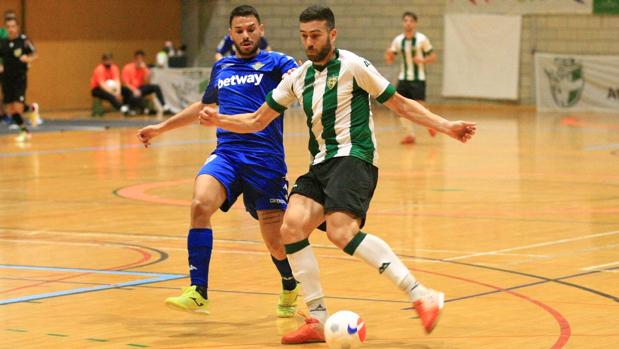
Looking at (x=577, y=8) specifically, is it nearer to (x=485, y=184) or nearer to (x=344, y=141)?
(x=485, y=184)

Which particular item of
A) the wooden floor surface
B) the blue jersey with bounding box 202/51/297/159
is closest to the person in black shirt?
the wooden floor surface

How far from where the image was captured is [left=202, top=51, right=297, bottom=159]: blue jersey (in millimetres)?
8375

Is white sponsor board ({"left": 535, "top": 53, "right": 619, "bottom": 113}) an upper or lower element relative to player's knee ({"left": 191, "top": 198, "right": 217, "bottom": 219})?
lower

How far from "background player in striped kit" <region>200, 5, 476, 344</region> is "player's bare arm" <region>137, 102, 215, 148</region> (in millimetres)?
955

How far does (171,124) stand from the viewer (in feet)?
27.9

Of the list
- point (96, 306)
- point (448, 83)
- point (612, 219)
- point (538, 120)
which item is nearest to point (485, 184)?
point (612, 219)

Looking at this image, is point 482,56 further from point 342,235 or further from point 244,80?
point 342,235

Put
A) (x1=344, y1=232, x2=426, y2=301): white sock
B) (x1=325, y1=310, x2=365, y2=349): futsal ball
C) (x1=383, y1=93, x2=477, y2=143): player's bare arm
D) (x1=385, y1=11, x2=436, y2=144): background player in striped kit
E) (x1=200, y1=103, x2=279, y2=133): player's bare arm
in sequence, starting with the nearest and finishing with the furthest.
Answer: (x1=325, y1=310, x2=365, y2=349): futsal ball, (x1=344, y1=232, x2=426, y2=301): white sock, (x1=383, y1=93, x2=477, y2=143): player's bare arm, (x1=200, y1=103, x2=279, y2=133): player's bare arm, (x1=385, y1=11, x2=436, y2=144): background player in striped kit

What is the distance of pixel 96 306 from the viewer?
8.34 m

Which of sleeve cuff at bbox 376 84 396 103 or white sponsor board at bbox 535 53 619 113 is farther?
white sponsor board at bbox 535 53 619 113

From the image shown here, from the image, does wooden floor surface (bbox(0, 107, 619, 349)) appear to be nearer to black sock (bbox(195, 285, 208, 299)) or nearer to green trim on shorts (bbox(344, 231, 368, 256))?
black sock (bbox(195, 285, 208, 299))

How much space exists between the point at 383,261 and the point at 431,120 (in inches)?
35.9

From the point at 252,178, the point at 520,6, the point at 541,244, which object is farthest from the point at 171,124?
the point at 520,6

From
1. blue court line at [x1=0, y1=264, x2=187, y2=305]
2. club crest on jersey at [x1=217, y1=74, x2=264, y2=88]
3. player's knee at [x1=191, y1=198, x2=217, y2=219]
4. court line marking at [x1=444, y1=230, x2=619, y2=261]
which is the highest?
club crest on jersey at [x1=217, y1=74, x2=264, y2=88]
